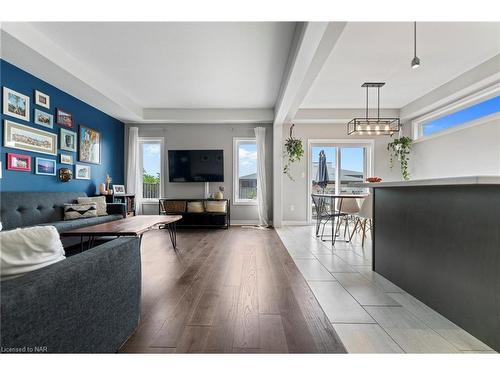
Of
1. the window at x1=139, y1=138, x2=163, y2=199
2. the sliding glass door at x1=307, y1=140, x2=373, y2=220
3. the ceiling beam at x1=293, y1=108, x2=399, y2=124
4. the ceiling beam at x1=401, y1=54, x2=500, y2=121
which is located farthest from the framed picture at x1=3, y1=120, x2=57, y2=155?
the ceiling beam at x1=401, y1=54, x2=500, y2=121

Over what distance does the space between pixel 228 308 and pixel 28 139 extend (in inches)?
148

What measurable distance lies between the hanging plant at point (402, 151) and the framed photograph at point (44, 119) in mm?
6798

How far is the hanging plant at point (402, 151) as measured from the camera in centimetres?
596

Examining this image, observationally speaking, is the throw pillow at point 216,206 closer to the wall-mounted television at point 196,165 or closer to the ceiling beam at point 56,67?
the wall-mounted television at point 196,165

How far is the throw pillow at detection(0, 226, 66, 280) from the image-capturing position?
88 centimetres

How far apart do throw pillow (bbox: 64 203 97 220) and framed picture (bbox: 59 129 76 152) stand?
1034mm

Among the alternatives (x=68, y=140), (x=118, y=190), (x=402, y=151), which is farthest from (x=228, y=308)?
(x=402, y=151)

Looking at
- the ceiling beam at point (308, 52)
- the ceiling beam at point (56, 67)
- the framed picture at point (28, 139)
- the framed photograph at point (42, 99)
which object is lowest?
the framed picture at point (28, 139)

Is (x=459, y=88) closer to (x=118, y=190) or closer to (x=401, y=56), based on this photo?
(x=401, y=56)

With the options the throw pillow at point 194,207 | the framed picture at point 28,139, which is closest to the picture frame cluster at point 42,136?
the framed picture at point 28,139

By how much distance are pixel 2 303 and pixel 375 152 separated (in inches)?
269

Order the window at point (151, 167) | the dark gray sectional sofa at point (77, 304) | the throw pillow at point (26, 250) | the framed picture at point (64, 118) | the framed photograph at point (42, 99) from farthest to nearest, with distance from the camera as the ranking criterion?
1. the window at point (151, 167)
2. the framed picture at point (64, 118)
3. the framed photograph at point (42, 99)
4. the throw pillow at point (26, 250)
5. the dark gray sectional sofa at point (77, 304)
